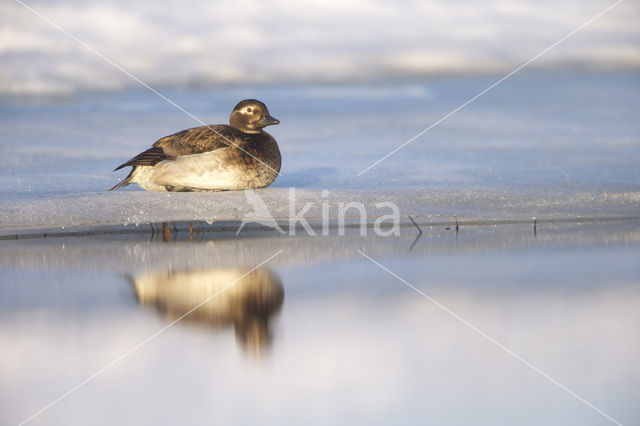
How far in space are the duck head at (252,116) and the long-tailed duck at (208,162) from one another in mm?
203

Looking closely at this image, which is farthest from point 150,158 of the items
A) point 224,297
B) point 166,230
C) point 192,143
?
point 224,297

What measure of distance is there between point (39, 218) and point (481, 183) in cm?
484

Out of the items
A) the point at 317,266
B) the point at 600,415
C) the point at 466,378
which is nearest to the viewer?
the point at 600,415

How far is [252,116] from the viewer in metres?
9.07

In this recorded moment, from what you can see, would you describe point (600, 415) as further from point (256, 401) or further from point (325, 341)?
point (325, 341)

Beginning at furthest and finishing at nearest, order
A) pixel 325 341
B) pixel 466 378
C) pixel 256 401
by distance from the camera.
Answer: pixel 325 341 → pixel 466 378 → pixel 256 401

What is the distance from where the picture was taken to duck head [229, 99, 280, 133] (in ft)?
29.7

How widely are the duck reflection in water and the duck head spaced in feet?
13.6

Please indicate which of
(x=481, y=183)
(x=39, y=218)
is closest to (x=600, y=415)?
(x=39, y=218)

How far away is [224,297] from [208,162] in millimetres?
4314

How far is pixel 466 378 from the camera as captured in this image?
270cm

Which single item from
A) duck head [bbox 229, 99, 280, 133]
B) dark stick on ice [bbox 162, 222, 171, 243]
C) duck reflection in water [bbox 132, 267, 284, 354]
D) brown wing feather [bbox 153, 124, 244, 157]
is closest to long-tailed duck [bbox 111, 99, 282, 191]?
brown wing feather [bbox 153, 124, 244, 157]

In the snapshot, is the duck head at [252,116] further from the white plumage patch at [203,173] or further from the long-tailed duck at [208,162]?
the white plumage patch at [203,173]

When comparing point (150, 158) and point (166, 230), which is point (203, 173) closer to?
point (150, 158)
